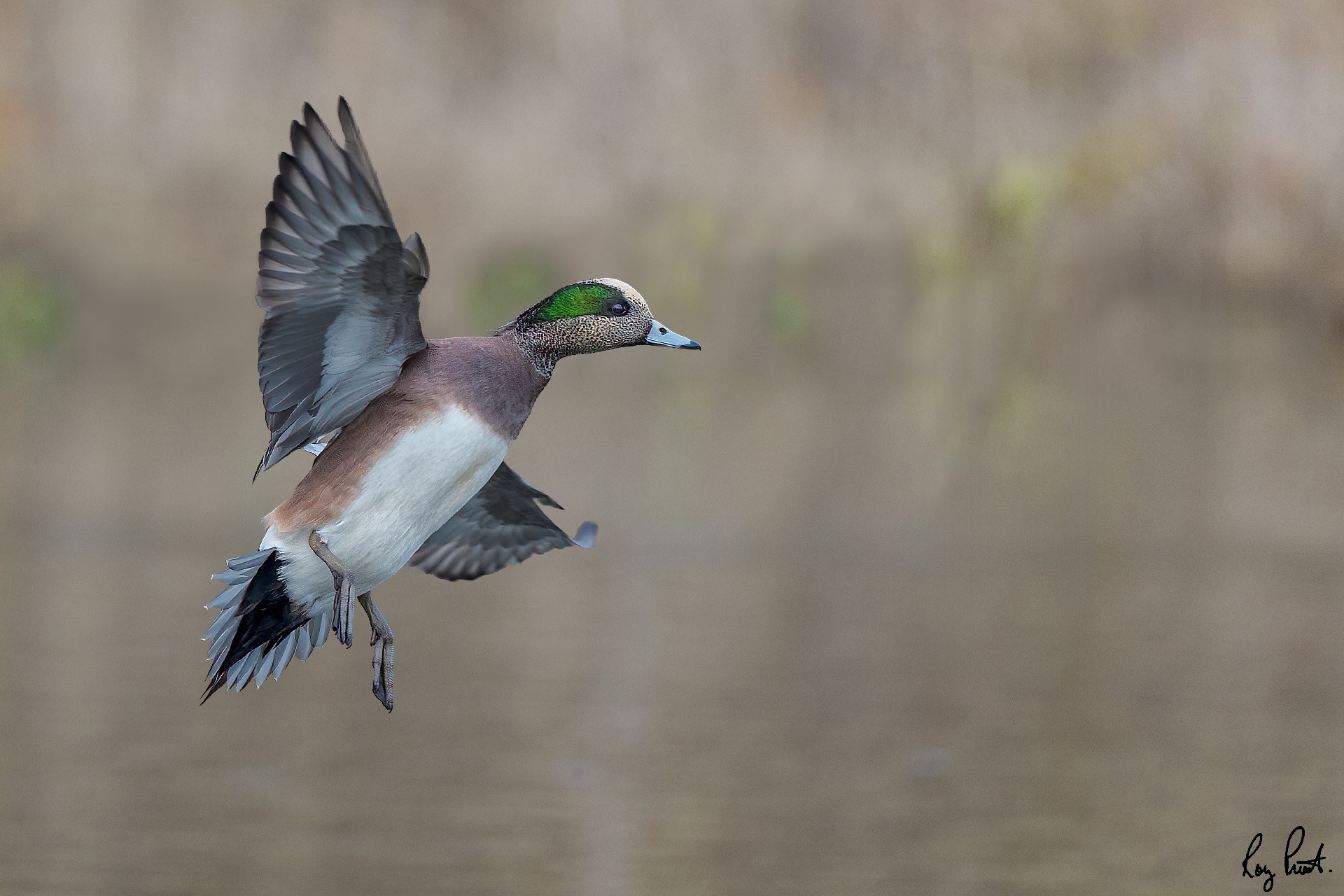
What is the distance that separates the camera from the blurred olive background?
833cm

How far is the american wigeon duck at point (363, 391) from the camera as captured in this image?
499cm

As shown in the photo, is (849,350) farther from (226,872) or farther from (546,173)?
(226,872)

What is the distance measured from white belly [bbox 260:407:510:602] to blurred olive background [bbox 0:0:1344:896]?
2.18 meters

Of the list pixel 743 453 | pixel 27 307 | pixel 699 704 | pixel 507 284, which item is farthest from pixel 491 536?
pixel 27 307

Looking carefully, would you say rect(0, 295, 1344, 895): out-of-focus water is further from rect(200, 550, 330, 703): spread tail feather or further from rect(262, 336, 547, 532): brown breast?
rect(262, 336, 547, 532): brown breast

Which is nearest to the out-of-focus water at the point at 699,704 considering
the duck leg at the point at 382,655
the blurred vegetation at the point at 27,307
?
the duck leg at the point at 382,655

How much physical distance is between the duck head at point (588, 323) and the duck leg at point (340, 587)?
73cm

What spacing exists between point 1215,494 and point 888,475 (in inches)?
127

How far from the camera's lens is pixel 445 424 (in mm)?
5203

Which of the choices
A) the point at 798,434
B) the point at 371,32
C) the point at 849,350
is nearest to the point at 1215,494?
the point at 798,434

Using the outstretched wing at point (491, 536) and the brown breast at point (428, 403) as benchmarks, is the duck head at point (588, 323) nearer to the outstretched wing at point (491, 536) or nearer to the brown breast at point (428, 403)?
the brown breast at point (428, 403)
